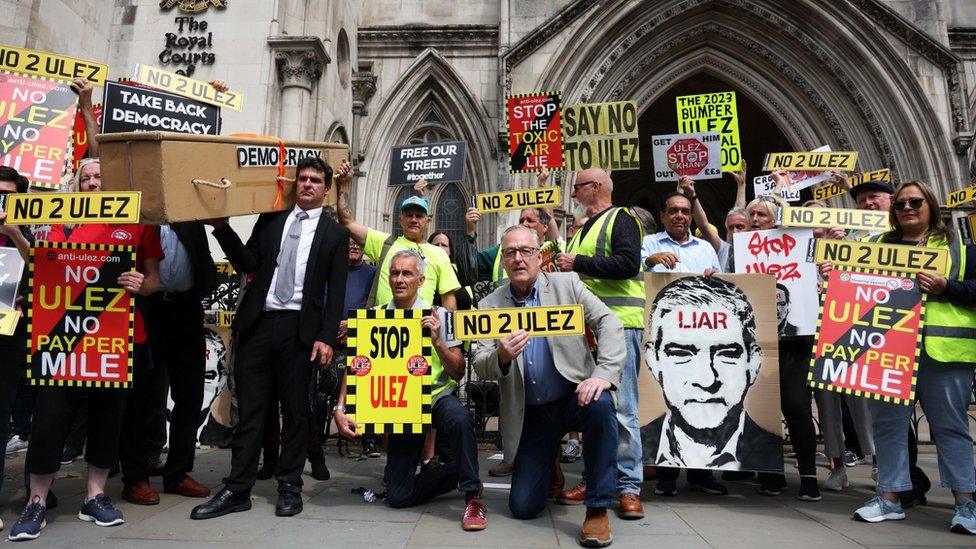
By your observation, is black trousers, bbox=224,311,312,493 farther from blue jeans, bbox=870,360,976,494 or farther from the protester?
blue jeans, bbox=870,360,976,494

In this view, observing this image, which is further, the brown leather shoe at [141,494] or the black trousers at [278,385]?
the brown leather shoe at [141,494]

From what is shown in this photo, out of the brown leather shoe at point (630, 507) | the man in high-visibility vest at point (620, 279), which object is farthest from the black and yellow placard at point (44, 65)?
the brown leather shoe at point (630, 507)

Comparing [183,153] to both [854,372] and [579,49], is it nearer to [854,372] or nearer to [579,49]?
[854,372]

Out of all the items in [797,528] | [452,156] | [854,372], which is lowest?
[797,528]

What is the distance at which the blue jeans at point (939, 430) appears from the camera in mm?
3672

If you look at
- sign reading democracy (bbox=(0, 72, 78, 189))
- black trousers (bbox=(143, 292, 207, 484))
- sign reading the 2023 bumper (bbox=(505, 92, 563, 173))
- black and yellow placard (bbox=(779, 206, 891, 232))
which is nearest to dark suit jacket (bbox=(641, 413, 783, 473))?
black and yellow placard (bbox=(779, 206, 891, 232))

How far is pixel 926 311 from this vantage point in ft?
12.4

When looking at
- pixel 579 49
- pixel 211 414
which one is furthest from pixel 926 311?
pixel 579 49

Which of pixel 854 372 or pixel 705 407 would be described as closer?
pixel 854 372

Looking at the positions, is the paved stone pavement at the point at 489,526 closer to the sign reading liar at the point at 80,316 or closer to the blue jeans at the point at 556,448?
the blue jeans at the point at 556,448

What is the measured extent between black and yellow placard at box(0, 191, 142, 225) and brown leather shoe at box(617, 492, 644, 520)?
3235 millimetres

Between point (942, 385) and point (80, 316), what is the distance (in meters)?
5.23

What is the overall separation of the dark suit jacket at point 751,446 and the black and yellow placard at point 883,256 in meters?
1.24

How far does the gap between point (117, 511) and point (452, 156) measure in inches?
209
